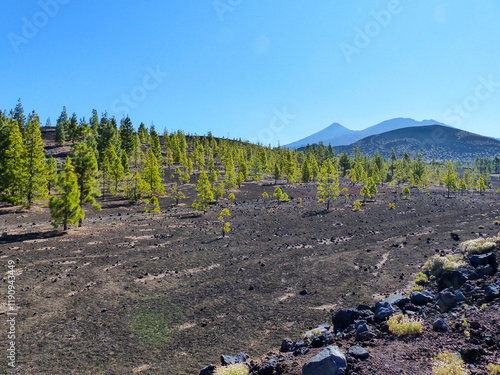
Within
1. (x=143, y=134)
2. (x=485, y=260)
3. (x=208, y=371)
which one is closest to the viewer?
(x=208, y=371)

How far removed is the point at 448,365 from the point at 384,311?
4152 millimetres

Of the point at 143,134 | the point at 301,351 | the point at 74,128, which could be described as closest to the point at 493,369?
the point at 301,351

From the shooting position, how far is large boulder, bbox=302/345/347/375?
7168 millimetres

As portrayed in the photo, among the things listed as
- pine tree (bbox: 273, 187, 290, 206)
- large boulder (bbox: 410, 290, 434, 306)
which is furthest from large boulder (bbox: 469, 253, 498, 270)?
pine tree (bbox: 273, 187, 290, 206)

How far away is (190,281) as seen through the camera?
18.9 m

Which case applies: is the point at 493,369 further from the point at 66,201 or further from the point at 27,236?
the point at 27,236

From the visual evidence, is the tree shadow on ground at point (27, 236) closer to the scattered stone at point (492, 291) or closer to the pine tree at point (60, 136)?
the scattered stone at point (492, 291)

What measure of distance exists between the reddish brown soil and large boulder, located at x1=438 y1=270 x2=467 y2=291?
119 inches

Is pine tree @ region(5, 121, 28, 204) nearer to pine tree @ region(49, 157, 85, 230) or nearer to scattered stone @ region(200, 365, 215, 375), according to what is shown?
pine tree @ region(49, 157, 85, 230)

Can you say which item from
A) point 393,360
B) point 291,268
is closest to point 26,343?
point 393,360

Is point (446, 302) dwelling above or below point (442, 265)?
above

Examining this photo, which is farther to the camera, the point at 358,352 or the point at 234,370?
the point at 234,370

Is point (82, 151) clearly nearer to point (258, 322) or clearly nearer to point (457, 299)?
point (258, 322)

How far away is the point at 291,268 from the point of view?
21391mm
